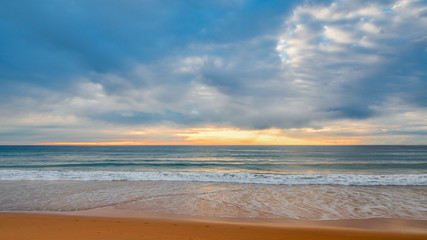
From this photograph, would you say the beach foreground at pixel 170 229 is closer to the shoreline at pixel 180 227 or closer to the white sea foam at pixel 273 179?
the shoreline at pixel 180 227

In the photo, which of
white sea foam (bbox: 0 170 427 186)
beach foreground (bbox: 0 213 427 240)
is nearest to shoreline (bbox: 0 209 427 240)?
beach foreground (bbox: 0 213 427 240)

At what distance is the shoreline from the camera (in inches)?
234

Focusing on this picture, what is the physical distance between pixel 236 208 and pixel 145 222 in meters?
3.78

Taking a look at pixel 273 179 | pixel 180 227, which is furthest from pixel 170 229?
pixel 273 179

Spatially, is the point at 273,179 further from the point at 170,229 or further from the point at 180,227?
the point at 170,229

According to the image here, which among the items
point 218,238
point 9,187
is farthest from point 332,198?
point 9,187

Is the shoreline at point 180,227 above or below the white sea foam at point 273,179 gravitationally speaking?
above

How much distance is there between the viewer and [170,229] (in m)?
6.48

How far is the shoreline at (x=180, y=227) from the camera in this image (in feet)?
19.5

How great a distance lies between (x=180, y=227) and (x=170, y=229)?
0.34 m

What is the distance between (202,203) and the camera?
9953 mm

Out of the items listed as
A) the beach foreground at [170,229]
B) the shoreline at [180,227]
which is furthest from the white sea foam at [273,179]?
the beach foreground at [170,229]

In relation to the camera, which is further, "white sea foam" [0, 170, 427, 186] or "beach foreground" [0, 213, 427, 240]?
"white sea foam" [0, 170, 427, 186]

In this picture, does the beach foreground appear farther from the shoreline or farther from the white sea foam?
the white sea foam
